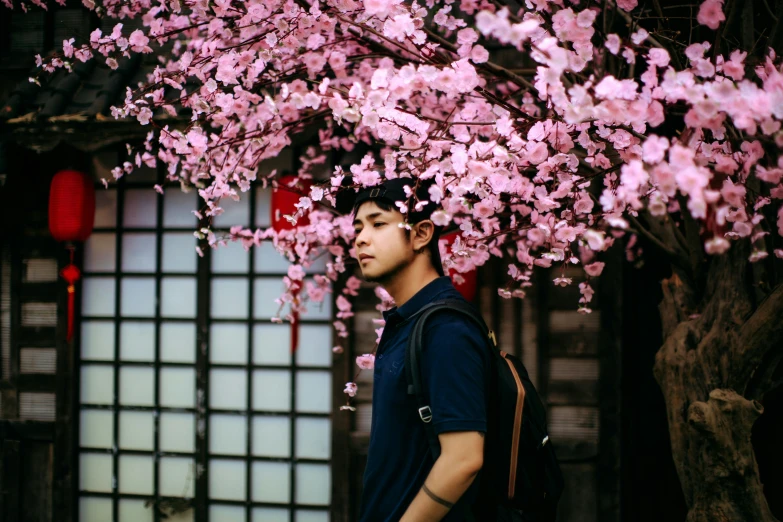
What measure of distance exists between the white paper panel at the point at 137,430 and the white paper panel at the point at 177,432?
124 millimetres

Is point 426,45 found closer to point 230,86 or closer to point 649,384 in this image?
point 230,86

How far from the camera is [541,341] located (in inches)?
213

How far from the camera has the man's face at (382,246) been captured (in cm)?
265

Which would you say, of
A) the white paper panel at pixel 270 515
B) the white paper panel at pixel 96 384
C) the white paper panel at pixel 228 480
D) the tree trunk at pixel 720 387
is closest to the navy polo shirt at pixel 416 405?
the tree trunk at pixel 720 387

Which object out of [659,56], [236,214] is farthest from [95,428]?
[659,56]

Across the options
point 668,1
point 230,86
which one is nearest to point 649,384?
point 668,1

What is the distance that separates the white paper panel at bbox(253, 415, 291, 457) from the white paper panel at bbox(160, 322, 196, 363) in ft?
3.29

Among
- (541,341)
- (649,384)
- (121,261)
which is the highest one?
(121,261)

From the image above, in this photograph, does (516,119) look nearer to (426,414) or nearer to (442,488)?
(426,414)

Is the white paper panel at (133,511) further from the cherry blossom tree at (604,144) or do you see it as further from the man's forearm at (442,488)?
the man's forearm at (442,488)

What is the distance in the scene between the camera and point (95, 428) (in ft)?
20.9

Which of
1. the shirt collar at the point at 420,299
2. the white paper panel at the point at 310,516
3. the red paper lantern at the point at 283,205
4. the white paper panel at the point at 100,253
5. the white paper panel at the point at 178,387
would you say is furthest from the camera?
the white paper panel at the point at 100,253

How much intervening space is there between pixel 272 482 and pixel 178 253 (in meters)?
2.55

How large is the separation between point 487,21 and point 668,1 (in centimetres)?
419
